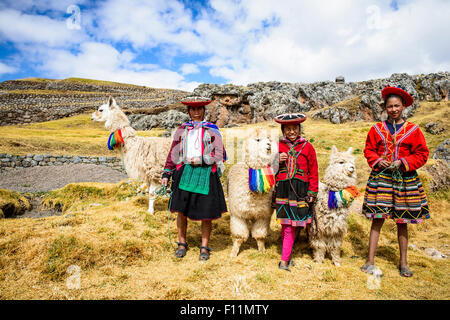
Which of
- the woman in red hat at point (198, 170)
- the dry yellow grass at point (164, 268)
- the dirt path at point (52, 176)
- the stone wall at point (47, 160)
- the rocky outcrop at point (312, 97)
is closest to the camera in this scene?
the dry yellow grass at point (164, 268)

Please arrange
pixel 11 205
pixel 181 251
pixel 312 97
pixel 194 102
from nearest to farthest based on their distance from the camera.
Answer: pixel 194 102 < pixel 181 251 < pixel 11 205 < pixel 312 97

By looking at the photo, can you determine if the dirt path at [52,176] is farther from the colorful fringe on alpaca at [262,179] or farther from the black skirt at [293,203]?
the black skirt at [293,203]

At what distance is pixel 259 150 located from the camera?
3.25 metres

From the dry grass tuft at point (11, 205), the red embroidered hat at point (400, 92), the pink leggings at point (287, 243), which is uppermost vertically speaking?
the red embroidered hat at point (400, 92)

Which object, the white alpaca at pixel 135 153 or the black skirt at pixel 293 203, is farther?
the white alpaca at pixel 135 153

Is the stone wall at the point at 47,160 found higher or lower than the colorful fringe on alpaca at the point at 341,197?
lower

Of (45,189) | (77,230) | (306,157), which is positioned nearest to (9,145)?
(45,189)

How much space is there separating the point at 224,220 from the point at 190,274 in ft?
7.58

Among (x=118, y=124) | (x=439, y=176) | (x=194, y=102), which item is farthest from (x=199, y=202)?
(x=439, y=176)

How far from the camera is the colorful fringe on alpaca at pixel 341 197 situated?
10.4 ft

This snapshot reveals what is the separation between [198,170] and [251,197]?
2.79 ft

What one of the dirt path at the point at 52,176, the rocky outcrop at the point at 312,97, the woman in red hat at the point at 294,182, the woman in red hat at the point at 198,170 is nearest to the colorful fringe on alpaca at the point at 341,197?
the woman in red hat at the point at 294,182

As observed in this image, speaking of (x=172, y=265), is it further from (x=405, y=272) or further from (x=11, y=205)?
(x=11, y=205)

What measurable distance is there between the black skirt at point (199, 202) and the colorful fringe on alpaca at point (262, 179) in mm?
569
